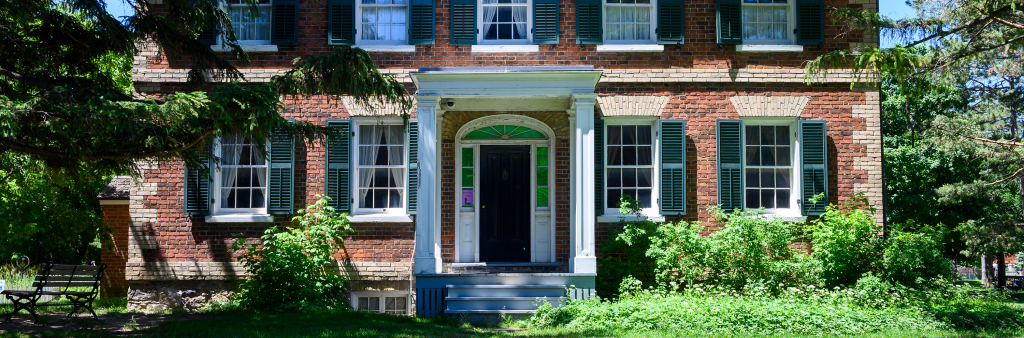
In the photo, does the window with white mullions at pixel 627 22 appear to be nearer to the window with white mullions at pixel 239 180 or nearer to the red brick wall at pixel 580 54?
the red brick wall at pixel 580 54

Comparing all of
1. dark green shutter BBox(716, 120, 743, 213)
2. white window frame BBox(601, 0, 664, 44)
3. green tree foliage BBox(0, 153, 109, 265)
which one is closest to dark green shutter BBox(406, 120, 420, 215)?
white window frame BBox(601, 0, 664, 44)

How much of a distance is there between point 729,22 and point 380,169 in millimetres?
5786

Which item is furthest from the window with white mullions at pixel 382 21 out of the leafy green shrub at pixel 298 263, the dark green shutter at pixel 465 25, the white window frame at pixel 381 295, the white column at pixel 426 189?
the white window frame at pixel 381 295

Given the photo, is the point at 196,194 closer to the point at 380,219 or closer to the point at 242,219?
the point at 242,219

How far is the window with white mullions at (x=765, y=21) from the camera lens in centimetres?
1112

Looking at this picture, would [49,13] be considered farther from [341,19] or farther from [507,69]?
[507,69]

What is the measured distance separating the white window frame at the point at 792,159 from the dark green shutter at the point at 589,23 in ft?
8.55

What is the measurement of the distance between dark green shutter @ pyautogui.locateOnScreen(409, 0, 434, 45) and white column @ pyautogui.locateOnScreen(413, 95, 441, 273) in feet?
5.44

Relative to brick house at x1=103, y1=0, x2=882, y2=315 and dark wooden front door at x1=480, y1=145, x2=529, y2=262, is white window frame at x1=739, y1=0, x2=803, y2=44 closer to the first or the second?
brick house at x1=103, y1=0, x2=882, y2=315

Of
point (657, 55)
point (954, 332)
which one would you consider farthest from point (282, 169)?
point (954, 332)

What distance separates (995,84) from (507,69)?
1974 centimetres

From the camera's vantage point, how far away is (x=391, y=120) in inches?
431

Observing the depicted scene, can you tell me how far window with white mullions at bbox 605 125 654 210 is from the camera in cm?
1086

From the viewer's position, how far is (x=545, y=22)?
10.9 meters
